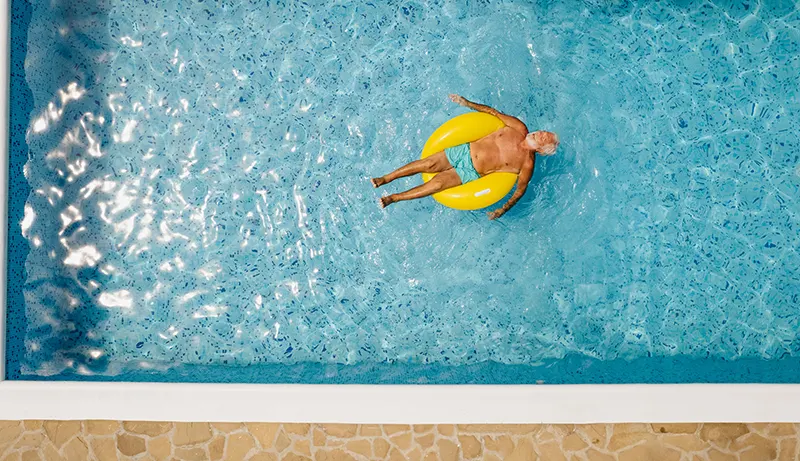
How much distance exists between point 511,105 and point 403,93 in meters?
0.64

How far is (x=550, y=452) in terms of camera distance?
2912 millimetres

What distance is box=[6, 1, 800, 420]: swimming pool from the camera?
327 cm

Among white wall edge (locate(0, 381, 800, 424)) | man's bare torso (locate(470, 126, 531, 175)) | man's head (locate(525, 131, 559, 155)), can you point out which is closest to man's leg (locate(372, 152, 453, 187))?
man's bare torso (locate(470, 126, 531, 175))

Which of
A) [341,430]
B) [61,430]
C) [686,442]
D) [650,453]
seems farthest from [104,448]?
[686,442]

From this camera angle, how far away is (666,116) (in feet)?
10.8

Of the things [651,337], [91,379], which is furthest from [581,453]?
[91,379]

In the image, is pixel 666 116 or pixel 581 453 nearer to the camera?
pixel 581 453

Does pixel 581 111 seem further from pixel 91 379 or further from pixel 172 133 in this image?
pixel 91 379

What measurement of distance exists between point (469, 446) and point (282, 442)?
0.97m

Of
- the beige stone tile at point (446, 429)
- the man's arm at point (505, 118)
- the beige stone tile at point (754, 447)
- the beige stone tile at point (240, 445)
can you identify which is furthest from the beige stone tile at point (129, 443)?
the beige stone tile at point (754, 447)

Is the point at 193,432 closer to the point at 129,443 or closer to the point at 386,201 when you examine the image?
the point at 129,443

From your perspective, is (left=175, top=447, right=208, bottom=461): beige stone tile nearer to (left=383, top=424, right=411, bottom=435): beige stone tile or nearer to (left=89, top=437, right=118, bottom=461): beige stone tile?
(left=89, top=437, right=118, bottom=461): beige stone tile

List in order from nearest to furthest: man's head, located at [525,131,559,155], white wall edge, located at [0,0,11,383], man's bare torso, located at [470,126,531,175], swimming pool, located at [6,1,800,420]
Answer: man's head, located at [525,131,559,155] → man's bare torso, located at [470,126,531,175] → white wall edge, located at [0,0,11,383] → swimming pool, located at [6,1,800,420]

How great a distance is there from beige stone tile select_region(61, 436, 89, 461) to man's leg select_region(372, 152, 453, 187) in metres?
2.02
